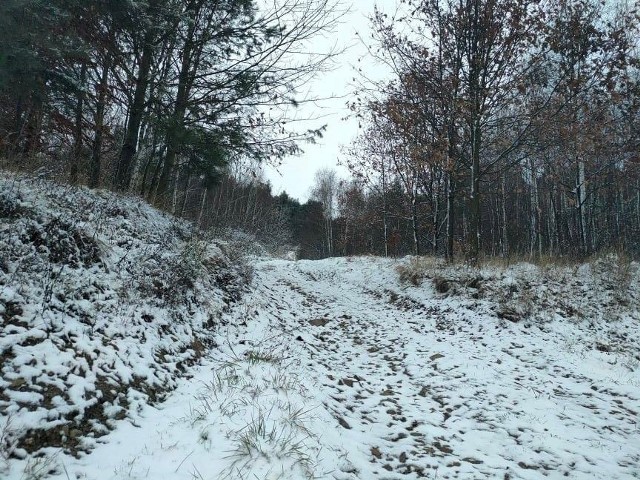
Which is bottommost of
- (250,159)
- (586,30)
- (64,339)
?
(64,339)

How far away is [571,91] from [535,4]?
2714 millimetres

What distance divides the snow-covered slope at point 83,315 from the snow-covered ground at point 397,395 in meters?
0.06

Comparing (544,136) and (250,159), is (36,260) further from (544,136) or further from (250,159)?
(544,136)

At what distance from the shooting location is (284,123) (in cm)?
939

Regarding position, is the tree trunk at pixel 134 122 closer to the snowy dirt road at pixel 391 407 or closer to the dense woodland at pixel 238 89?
the dense woodland at pixel 238 89

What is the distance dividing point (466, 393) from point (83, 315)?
5031mm

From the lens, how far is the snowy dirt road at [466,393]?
357 cm

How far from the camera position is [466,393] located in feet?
16.9

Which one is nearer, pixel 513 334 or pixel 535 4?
pixel 513 334

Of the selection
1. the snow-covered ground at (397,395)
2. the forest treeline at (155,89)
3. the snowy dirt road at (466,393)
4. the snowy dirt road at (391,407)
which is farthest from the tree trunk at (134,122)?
the snowy dirt road at (466,393)

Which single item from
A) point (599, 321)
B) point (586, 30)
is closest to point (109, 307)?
point (599, 321)

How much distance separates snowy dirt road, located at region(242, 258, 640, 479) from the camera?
3570 mm

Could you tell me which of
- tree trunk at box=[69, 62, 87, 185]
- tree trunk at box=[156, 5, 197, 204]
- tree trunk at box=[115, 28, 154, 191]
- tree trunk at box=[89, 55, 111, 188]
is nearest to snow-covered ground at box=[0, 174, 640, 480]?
tree trunk at box=[156, 5, 197, 204]

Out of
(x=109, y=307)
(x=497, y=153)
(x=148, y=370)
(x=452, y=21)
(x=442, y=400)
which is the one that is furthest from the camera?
(x=497, y=153)
